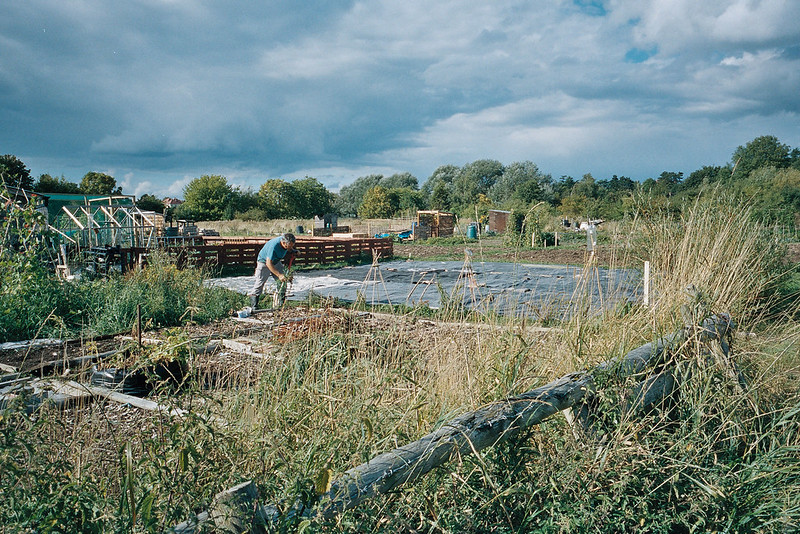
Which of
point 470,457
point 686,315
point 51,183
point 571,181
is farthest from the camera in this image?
point 571,181

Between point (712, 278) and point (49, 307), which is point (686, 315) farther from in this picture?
point (49, 307)

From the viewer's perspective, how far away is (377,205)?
8131cm

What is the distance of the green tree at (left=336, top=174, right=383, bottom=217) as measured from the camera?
112 m

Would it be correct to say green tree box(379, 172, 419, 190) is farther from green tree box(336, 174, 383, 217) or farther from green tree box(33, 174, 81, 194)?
green tree box(33, 174, 81, 194)

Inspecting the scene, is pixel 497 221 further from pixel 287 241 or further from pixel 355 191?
pixel 355 191

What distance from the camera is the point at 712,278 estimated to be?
4977 mm

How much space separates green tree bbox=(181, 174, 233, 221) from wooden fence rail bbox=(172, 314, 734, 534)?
79.8 m

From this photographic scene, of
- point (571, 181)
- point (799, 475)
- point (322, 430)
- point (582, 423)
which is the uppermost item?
point (571, 181)

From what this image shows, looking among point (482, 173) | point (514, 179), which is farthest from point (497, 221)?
point (482, 173)

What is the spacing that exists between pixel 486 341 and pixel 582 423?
97 centimetres

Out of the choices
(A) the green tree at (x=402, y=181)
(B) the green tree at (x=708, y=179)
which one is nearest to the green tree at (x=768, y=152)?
(B) the green tree at (x=708, y=179)

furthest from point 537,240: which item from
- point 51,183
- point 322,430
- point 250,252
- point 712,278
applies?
point 51,183

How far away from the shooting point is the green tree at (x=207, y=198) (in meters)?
78.9

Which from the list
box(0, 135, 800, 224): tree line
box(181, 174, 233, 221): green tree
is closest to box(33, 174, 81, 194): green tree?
box(0, 135, 800, 224): tree line
